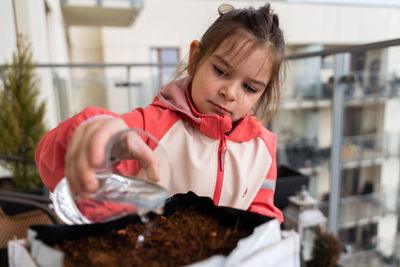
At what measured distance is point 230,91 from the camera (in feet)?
1.88

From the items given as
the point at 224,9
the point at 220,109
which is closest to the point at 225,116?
the point at 220,109

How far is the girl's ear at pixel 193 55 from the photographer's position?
2.25 ft

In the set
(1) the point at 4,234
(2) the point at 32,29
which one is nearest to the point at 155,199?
(1) the point at 4,234

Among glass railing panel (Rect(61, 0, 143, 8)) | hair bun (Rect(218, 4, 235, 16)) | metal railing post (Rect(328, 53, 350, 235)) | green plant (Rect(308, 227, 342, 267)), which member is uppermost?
glass railing panel (Rect(61, 0, 143, 8))

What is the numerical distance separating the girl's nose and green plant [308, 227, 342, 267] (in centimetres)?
127

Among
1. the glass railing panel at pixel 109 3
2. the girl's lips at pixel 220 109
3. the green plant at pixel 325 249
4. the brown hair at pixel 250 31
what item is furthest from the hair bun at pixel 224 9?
the glass railing panel at pixel 109 3

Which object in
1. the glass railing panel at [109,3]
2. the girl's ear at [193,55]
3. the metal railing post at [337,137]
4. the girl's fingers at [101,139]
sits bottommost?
the metal railing post at [337,137]

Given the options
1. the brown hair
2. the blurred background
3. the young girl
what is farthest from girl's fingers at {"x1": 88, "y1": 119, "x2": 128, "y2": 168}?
the blurred background

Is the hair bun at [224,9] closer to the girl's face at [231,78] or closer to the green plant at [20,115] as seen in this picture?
the girl's face at [231,78]

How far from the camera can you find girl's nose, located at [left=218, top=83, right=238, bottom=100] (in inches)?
22.5

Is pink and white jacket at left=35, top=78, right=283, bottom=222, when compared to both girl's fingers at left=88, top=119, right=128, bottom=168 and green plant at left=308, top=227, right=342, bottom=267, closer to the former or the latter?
girl's fingers at left=88, top=119, right=128, bottom=168

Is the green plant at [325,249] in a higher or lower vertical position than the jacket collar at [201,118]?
lower

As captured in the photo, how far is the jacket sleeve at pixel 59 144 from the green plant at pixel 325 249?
1.52 metres

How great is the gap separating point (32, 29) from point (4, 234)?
1.75m
